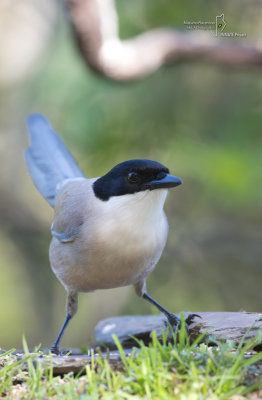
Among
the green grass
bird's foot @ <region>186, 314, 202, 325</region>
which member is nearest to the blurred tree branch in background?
bird's foot @ <region>186, 314, 202, 325</region>

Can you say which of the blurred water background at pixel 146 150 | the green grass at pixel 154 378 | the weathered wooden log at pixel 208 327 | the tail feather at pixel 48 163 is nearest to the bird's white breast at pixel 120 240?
the weathered wooden log at pixel 208 327

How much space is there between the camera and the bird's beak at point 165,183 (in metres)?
3.46

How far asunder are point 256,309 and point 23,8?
572 centimetres

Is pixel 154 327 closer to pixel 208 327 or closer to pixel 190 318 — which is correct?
pixel 190 318

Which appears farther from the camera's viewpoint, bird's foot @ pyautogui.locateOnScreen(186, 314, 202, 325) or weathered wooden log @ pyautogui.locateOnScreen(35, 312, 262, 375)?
bird's foot @ pyautogui.locateOnScreen(186, 314, 202, 325)

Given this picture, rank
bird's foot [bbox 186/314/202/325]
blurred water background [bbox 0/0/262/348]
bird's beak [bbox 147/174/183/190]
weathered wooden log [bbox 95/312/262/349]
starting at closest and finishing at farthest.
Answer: weathered wooden log [bbox 95/312/262/349], bird's beak [bbox 147/174/183/190], bird's foot [bbox 186/314/202/325], blurred water background [bbox 0/0/262/348]

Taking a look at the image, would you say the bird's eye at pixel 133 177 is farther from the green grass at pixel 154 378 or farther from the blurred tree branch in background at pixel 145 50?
the blurred tree branch in background at pixel 145 50

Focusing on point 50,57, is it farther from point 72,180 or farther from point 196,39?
point 72,180

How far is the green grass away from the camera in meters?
2.35

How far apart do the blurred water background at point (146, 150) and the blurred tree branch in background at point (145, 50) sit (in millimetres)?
377

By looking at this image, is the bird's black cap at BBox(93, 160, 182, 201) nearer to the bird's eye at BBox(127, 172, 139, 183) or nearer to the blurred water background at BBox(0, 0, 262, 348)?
the bird's eye at BBox(127, 172, 139, 183)

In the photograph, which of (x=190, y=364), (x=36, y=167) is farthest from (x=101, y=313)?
(x=190, y=364)

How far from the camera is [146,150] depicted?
748 centimetres

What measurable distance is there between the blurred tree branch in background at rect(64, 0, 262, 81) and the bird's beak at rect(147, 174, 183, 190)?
7.13 feet
